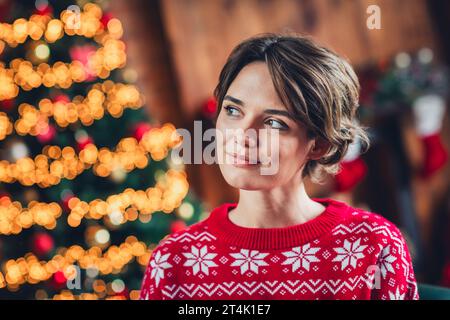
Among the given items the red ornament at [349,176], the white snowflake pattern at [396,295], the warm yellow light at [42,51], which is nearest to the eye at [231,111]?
the white snowflake pattern at [396,295]

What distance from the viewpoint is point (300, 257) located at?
854 millimetres

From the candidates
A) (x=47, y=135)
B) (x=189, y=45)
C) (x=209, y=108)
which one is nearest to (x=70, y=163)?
(x=47, y=135)

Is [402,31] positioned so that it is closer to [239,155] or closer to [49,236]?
[49,236]

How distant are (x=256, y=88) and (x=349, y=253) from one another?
11.1 inches

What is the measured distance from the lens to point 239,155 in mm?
836

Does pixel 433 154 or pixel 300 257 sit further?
pixel 433 154

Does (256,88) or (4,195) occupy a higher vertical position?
(256,88)

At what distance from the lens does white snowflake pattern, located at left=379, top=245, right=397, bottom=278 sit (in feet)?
2.84

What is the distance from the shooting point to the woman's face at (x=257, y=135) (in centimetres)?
82

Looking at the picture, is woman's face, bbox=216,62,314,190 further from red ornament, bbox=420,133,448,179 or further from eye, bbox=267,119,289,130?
red ornament, bbox=420,133,448,179

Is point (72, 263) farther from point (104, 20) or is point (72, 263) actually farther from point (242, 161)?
point (242, 161)

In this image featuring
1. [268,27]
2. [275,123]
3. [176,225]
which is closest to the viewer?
[275,123]

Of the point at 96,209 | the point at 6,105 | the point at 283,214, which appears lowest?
the point at 96,209

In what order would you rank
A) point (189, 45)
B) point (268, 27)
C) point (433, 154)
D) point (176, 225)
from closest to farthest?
1. point (176, 225)
2. point (189, 45)
3. point (268, 27)
4. point (433, 154)
